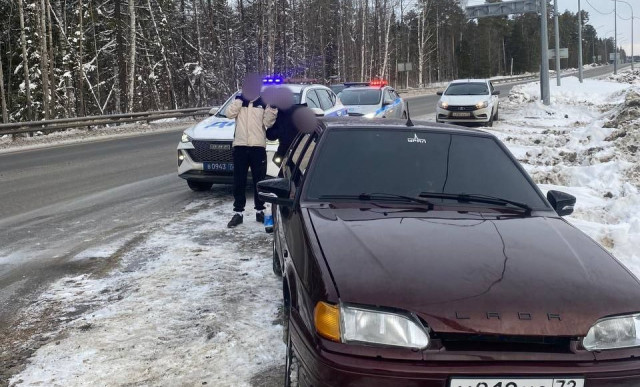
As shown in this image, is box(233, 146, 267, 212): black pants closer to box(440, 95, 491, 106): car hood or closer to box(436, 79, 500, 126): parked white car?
box(436, 79, 500, 126): parked white car

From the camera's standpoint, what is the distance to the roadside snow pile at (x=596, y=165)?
21.5ft

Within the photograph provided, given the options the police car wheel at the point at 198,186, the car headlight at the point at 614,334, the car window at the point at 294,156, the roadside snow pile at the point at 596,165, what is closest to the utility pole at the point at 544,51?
the roadside snow pile at the point at 596,165

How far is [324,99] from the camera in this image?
11766mm

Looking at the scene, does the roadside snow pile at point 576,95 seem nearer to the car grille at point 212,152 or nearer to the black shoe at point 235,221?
the car grille at point 212,152

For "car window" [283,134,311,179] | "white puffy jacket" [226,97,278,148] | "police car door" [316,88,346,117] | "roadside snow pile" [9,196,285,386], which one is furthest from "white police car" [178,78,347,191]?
"car window" [283,134,311,179]

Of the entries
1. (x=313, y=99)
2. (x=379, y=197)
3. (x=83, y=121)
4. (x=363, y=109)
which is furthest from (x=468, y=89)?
(x=379, y=197)

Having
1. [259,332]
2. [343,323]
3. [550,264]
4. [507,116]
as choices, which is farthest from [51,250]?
[507,116]

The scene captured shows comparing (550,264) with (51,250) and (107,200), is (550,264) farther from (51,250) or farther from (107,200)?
(107,200)

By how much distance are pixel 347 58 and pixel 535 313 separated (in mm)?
65552

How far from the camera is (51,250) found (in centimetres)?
687

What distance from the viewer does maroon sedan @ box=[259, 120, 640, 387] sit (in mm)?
2523

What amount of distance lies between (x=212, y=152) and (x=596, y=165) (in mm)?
6599

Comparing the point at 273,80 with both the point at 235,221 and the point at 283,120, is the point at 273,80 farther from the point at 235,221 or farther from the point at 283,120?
the point at 235,221

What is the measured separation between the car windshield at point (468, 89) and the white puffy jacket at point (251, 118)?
53.8ft
